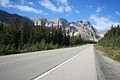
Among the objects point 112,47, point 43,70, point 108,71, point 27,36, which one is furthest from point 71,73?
point 112,47

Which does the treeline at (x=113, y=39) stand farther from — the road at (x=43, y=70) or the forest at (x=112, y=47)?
the road at (x=43, y=70)

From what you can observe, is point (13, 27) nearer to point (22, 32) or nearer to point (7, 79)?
point (22, 32)

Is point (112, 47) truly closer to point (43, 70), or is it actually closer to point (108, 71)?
point (108, 71)

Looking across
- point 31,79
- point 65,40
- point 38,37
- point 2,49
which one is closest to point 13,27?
point 38,37

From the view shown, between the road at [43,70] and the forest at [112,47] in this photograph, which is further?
the forest at [112,47]

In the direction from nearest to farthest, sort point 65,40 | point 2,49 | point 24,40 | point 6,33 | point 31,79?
point 31,79, point 2,49, point 6,33, point 24,40, point 65,40

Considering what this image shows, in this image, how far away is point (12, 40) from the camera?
58.7 metres

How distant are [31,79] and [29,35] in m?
68.1

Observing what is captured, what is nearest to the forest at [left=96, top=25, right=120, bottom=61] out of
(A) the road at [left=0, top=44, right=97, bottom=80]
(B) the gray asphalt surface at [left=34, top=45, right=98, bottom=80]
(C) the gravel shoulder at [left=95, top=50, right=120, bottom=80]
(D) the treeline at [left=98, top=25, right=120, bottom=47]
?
(D) the treeline at [left=98, top=25, right=120, bottom=47]

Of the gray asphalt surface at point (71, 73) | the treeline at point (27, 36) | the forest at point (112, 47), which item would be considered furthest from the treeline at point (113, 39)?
the gray asphalt surface at point (71, 73)

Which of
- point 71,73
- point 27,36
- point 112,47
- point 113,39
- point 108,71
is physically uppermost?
point 27,36

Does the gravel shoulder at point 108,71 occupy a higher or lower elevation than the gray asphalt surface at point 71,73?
lower

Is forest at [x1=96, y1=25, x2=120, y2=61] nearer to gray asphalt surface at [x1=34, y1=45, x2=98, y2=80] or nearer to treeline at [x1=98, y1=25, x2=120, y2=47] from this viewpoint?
treeline at [x1=98, y1=25, x2=120, y2=47]

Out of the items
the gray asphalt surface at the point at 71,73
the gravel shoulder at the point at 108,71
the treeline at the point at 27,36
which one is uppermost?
the treeline at the point at 27,36
